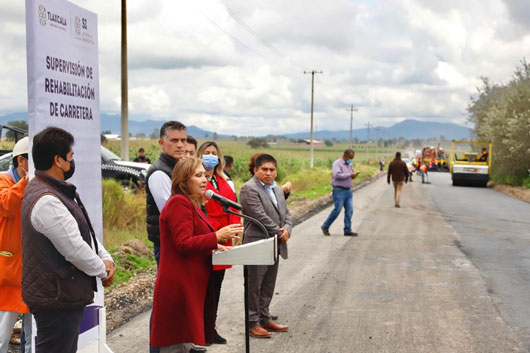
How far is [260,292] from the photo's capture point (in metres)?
6.81

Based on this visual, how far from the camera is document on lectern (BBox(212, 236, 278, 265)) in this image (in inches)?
173

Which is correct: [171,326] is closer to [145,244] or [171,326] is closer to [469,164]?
[145,244]

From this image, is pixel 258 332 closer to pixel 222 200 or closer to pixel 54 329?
pixel 222 200

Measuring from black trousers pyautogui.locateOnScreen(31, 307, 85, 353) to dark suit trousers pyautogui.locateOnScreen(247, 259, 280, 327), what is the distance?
2.94m

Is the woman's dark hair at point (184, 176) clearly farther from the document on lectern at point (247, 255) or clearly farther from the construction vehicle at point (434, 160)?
the construction vehicle at point (434, 160)

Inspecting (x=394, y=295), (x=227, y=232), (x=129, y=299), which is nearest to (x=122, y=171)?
(x=129, y=299)

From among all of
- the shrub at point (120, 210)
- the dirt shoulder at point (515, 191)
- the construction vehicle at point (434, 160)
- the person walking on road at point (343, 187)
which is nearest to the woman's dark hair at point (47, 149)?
the shrub at point (120, 210)

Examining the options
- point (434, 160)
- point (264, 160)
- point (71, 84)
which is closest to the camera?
point (71, 84)

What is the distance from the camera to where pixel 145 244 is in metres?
11.0

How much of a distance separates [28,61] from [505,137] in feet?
125

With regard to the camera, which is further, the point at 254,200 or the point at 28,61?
the point at 254,200

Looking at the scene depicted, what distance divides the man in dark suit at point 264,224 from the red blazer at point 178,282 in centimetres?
215

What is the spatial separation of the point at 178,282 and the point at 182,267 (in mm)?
106

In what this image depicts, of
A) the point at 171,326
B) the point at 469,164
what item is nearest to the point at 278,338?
the point at 171,326
